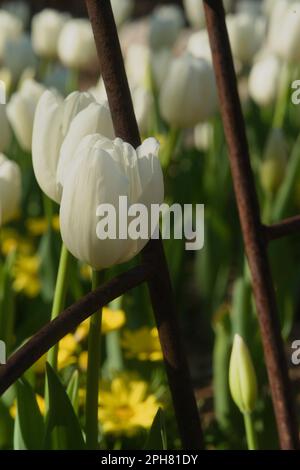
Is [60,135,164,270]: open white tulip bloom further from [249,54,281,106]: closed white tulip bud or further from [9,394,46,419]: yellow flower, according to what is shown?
[249,54,281,106]: closed white tulip bud

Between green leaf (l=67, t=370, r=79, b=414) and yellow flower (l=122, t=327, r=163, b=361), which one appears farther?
yellow flower (l=122, t=327, r=163, b=361)

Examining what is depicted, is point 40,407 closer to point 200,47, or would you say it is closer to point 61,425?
point 61,425

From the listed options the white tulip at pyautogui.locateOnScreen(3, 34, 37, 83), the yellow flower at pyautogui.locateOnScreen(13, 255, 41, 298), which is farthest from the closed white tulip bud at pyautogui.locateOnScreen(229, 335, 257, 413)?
the white tulip at pyautogui.locateOnScreen(3, 34, 37, 83)

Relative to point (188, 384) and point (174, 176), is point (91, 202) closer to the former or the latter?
point (188, 384)

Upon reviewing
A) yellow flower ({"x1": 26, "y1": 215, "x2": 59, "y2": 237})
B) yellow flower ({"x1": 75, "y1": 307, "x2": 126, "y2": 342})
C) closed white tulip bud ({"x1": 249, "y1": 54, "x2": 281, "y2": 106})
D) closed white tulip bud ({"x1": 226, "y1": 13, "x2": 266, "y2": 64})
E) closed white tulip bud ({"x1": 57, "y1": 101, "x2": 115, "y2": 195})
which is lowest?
closed white tulip bud ({"x1": 57, "y1": 101, "x2": 115, "y2": 195})

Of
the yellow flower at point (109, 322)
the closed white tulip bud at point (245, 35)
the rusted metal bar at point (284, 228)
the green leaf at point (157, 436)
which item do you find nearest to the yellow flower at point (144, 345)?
the yellow flower at point (109, 322)

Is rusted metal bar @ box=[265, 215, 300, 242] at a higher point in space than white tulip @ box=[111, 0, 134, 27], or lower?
lower
